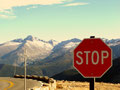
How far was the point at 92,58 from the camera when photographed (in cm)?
622

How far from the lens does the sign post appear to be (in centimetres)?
622

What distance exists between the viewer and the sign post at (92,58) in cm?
622

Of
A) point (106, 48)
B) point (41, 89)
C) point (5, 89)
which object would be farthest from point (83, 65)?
point (5, 89)

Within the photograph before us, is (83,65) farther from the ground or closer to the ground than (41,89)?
farther from the ground

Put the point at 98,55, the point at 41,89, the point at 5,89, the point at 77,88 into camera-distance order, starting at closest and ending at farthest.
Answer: the point at 98,55, the point at 41,89, the point at 5,89, the point at 77,88

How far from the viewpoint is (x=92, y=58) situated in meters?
6.22

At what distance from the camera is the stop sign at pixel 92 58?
6.22 metres

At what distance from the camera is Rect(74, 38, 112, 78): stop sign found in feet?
20.4

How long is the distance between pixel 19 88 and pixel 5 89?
7.66 ft

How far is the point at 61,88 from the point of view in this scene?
152 feet

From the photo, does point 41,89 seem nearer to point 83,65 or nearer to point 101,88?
point 101,88

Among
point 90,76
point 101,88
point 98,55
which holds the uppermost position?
point 98,55

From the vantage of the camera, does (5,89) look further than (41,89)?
Yes

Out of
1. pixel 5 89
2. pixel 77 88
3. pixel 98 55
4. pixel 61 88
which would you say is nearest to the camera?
pixel 98 55
